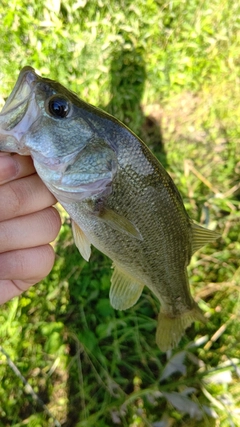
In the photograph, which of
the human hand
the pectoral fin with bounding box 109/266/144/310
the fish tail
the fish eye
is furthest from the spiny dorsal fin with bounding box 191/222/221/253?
the fish eye

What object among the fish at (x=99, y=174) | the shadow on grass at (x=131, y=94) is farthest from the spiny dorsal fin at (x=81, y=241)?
the shadow on grass at (x=131, y=94)

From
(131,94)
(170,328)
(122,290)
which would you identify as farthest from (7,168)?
(131,94)

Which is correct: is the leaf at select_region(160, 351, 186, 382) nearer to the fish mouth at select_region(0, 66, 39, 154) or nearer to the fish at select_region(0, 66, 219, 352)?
the fish at select_region(0, 66, 219, 352)

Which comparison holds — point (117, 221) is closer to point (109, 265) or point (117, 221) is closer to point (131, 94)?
point (109, 265)

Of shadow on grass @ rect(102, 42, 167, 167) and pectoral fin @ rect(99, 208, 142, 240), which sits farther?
shadow on grass @ rect(102, 42, 167, 167)

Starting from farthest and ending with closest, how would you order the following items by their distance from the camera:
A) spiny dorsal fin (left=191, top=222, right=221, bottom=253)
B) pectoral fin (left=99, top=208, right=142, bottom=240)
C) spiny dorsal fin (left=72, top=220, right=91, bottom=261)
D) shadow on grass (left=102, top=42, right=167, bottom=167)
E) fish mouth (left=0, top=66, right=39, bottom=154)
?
1. shadow on grass (left=102, top=42, right=167, bottom=167)
2. spiny dorsal fin (left=191, top=222, right=221, bottom=253)
3. spiny dorsal fin (left=72, top=220, right=91, bottom=261)
4. pectoral fin (left=99, top=208, right=142, bottom=240)
5. fish mouth (left=0, top=66, right=39, bottom=154)
